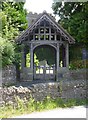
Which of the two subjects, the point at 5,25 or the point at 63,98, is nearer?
the point at 63,98

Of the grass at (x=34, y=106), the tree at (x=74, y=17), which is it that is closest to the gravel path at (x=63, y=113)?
the grass at (x=34, y=106)

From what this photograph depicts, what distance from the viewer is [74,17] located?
1967cm

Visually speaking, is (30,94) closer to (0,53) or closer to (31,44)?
(0,53)

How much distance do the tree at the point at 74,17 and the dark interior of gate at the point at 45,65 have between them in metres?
2.39


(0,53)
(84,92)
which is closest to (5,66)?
(0,53)

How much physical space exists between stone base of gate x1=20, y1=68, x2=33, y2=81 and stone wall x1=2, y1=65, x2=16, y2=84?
1.64m

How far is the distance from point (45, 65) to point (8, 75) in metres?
4.39

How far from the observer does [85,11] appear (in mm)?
19344

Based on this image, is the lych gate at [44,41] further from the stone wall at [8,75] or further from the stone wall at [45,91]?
the stone wall at [45,91]

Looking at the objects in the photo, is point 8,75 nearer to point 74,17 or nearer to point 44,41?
point 44,41

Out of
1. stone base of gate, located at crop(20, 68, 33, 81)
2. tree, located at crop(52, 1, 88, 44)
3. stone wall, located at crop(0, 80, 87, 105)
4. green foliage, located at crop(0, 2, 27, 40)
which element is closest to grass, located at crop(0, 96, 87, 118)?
stone wall, located at crop(0, 80, 87, 105)

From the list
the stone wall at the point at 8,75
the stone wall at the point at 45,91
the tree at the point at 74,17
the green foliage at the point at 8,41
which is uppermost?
the tree at the point at 74,17

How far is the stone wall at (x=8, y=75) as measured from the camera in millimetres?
14227

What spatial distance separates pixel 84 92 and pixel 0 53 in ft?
17.3
